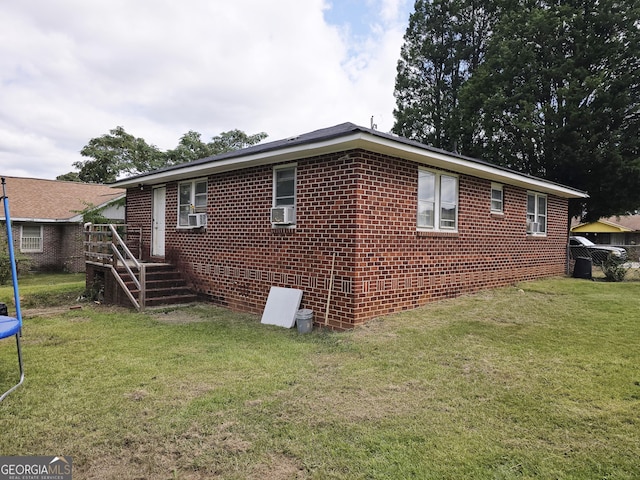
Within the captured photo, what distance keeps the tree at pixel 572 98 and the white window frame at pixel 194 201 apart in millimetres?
14072

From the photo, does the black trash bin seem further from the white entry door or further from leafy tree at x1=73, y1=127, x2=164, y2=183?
leafy tree at x1=73, y1=127, x2=164, y2=183

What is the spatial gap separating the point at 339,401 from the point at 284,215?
15.1 feet

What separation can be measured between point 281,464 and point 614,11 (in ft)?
70.0

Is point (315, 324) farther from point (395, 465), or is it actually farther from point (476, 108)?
point (476, 108)

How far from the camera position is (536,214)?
41.0 ft

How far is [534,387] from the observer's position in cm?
411

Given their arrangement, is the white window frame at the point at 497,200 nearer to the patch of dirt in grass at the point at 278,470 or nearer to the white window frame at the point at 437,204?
the white window frame at the point at 437,204

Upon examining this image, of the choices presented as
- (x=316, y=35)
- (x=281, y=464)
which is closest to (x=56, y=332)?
(x=281, y=464)

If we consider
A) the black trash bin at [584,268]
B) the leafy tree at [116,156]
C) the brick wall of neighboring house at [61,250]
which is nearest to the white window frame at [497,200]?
the black trash bin at [584,268]

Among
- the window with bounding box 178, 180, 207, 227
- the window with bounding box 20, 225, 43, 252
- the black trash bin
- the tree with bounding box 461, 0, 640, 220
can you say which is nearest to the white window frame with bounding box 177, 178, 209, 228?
the window with bounding box 178, 180, 207, 227

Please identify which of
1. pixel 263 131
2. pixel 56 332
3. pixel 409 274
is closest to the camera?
pixel 56 332

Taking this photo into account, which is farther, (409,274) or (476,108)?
(476,108)

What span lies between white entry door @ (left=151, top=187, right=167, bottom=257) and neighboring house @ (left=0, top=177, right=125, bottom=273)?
30.1 feet

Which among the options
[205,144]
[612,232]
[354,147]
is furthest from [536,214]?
[205,144]
